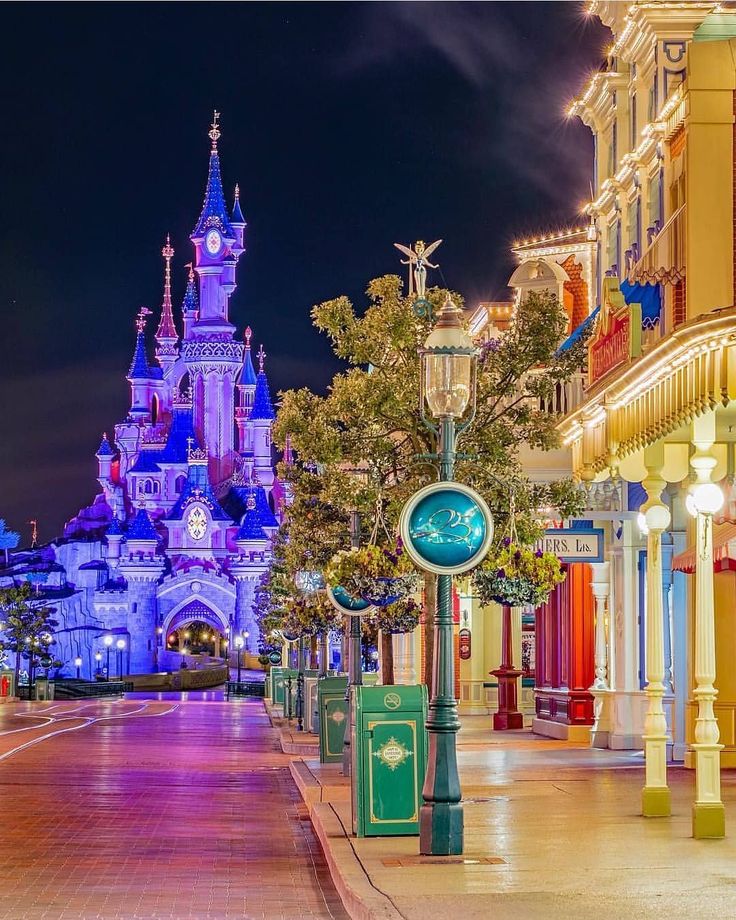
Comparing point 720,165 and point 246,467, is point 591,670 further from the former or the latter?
point 246,467

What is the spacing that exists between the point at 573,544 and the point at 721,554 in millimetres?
6295

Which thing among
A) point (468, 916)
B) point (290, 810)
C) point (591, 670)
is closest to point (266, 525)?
point (591, 670)

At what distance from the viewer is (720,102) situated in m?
15.4

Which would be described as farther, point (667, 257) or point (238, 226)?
point (238, 226)

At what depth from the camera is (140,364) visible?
558 ft

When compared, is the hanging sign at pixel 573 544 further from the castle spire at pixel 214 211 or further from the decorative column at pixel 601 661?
the castle spire at pixel 214 211

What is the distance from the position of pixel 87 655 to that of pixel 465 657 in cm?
10761

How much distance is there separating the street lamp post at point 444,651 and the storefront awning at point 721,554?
20.7ft

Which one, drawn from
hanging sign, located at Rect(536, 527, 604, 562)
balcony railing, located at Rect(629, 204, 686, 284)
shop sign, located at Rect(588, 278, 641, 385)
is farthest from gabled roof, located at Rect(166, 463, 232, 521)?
shop sign, located at Rect(588, 278, 641, 385)

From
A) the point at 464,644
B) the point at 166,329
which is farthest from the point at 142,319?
the point at 464,644

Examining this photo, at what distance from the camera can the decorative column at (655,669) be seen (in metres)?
15.1

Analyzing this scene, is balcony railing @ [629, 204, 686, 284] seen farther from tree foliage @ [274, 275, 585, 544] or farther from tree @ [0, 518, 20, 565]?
tree @ [0, 518, 20, 565]

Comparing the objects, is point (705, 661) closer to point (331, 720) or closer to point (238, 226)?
point (331, 720)

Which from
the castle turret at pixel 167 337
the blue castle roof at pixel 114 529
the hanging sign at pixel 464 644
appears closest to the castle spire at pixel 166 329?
the castle turret at pixel 167 337
